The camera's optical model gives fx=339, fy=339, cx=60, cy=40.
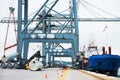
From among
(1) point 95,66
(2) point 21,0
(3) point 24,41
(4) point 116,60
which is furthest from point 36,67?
(2) point 21,0

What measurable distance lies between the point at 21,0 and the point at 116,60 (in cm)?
3017

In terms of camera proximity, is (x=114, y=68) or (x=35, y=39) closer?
(x=114, y=68)

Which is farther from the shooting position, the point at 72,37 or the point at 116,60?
the point at 72,37

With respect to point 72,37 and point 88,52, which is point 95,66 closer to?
point 72,37

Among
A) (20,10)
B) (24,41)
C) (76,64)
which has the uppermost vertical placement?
(20,10)

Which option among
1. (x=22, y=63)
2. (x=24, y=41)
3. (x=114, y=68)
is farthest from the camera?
(x=24, y=41)

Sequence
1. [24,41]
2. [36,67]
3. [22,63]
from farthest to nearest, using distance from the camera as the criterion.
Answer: [24,41] < [22,63] < [36,67]

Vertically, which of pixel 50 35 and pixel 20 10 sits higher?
pixel 20 10

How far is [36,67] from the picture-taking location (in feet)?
149

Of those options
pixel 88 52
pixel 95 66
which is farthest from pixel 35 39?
pixel 95 66

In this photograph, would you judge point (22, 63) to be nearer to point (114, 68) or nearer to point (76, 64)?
point (76, 64)

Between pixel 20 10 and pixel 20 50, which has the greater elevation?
pixel 20 10

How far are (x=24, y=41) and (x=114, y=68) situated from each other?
27839 mm

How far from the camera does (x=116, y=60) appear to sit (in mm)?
37344
